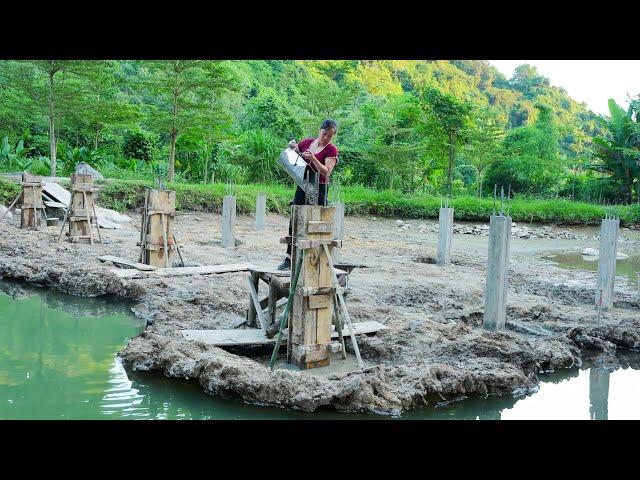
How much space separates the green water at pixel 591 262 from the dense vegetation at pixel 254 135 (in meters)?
8.73

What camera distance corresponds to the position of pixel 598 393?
203 inches

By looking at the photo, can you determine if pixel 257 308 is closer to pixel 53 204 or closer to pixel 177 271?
pixel 177 271

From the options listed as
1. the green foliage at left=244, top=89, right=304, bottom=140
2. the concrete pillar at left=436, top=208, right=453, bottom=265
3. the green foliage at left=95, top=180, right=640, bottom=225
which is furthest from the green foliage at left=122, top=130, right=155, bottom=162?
the concrete pillar at left=436, top=208, right=453, bottom=265

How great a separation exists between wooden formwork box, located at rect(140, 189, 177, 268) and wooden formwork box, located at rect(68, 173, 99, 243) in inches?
95.1

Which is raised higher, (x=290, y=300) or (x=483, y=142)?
(x=483, y=142)

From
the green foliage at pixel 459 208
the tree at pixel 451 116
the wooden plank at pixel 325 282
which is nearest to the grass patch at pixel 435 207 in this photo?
the green foliage at pixel 459 208

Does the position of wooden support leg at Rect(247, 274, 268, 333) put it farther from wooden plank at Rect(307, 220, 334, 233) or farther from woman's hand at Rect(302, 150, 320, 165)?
woman's hand at Rect(302, 150, 320, 165)

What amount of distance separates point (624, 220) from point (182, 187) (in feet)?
45.7

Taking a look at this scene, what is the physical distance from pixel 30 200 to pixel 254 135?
11.2 m

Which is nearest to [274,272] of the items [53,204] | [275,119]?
[53,204]

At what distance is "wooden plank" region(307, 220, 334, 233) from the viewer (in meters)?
4.63

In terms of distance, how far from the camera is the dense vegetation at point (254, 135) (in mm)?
18297

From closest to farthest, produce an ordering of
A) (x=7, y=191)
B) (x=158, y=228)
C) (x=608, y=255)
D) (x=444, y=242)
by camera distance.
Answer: (x=608, y=255) < (x=158, y=228) < (x=444, y=242) < (x=7, y=191)

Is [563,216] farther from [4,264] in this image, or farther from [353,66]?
[353,66]
